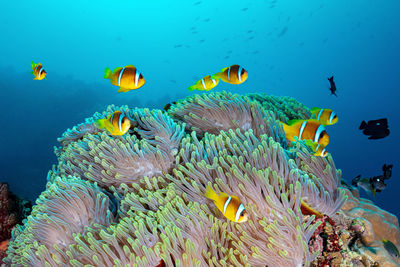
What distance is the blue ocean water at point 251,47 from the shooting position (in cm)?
5281

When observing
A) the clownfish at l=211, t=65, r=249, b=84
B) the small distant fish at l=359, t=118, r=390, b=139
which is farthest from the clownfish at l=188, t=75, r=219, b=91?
the small distant fish at l=359, t=118, r=390, b=139

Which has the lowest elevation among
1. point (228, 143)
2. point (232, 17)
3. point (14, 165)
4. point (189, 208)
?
point (189, 208)

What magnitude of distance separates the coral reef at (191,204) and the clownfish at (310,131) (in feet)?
0.61

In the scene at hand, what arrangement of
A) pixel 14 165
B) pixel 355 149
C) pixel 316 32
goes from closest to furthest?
1. pixel 14 165
2. pixel 355 149
3. pixel 316 32

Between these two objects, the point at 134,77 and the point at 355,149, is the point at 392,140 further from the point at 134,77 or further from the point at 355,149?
the point at 134,77

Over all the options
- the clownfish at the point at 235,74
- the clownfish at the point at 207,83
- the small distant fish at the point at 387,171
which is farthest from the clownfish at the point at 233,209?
the small distant fish at the point at 387,171

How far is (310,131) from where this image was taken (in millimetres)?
2582

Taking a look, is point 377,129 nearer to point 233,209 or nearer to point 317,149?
point 317,149

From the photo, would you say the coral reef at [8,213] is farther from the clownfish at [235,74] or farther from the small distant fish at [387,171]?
the small distant fish at [387,171]

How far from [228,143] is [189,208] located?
712mm

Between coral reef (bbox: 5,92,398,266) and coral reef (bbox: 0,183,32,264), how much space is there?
1.76 metres

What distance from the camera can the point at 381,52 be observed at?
7412 centimetres

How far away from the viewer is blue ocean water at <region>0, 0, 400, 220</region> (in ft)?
173

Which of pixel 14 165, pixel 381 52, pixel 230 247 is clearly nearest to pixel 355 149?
pixel 381 52
